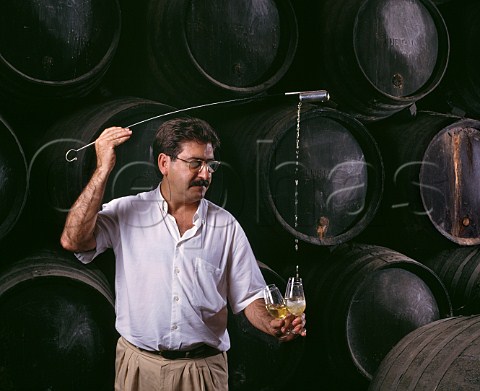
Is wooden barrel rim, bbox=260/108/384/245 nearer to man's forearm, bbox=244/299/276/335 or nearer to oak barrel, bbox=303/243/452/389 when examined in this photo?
oak barrel, bbox=303/243/452/389

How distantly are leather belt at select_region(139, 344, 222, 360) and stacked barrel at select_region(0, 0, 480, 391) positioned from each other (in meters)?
0.36

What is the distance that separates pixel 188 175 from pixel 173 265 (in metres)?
0.34

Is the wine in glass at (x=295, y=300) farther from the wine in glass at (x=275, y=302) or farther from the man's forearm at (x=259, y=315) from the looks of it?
the man's forearm at (x=259, y=315)

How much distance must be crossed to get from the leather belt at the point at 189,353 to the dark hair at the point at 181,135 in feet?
2.36

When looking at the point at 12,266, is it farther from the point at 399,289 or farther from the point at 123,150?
the point at 399,289

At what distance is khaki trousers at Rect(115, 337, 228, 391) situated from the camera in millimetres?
2154

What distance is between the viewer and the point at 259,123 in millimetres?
2975

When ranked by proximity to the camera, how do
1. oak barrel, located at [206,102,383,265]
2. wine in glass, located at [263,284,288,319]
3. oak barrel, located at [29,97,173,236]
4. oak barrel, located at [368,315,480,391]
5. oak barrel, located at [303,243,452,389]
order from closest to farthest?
1. oak barrel, located at [368,315,480,391]
2. wine in glass, located at [263,284,288,319]
3. oak barrel, located at [29,97,173,236]
4. oak barrel, located at [206,102,383,265]
5. oak barrel, located at [303,243,452,389]

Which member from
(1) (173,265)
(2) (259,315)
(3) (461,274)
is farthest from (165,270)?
(3) (461,274)

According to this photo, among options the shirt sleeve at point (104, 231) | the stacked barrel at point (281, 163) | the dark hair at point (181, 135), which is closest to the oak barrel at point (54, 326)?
the stacked barrel at point (281, 163)

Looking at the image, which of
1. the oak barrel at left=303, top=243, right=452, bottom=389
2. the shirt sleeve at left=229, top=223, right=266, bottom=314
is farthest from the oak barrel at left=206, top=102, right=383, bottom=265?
the shirt sleeve at left=229, top=223, right=266, bottom=314

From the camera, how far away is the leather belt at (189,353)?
2182 millimetres

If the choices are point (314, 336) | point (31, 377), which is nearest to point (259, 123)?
point (314, 336)

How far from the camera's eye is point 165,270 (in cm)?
221
